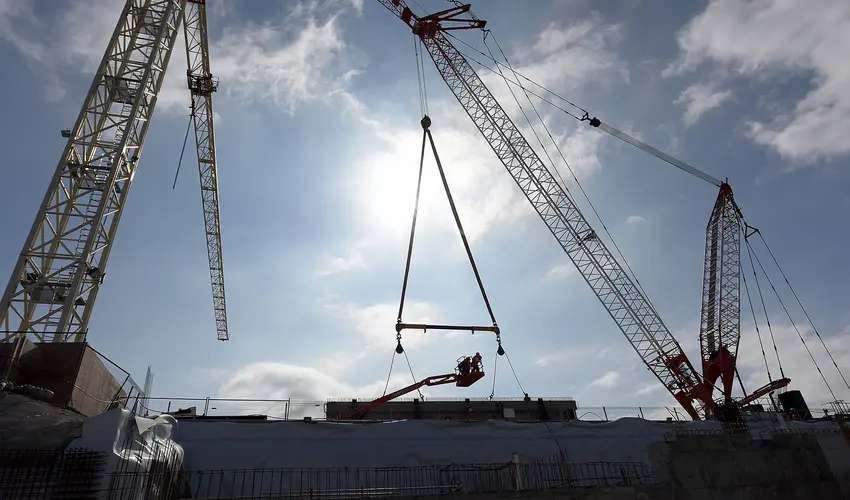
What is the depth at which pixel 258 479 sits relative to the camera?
57.1 ft

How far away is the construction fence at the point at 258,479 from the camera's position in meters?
10.6

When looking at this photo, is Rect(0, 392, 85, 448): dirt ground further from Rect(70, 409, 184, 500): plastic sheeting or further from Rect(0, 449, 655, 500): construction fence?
Rect(70, 409, 184, 500): plastic sheeting

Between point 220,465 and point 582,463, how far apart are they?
14.9 metres

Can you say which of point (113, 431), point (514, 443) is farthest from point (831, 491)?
point (113, 431)

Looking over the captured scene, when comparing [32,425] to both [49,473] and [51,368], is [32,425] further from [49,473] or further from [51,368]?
[51,368]

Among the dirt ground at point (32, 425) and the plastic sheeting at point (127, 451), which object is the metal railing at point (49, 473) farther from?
the dirt ground at point (32, 425)

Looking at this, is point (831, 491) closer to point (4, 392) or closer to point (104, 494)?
point (104, 494)

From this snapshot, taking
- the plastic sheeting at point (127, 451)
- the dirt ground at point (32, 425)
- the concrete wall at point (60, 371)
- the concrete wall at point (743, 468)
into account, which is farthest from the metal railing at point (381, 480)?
the concrete wall at point (60, 371)

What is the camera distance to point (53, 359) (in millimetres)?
14938

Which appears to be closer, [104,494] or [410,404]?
[104,494]

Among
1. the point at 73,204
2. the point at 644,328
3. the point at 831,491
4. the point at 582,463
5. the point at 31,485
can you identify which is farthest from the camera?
the point at 644,328

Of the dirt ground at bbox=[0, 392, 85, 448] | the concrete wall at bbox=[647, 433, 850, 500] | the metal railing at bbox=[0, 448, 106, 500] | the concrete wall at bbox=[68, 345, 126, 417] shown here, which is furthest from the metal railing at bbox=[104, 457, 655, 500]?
the concrete wall at bbox=[68, 345, 126, 417]

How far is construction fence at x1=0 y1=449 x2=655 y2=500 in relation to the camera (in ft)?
34.9

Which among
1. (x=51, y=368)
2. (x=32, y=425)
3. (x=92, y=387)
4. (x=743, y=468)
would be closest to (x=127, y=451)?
(x=32, y=425)
